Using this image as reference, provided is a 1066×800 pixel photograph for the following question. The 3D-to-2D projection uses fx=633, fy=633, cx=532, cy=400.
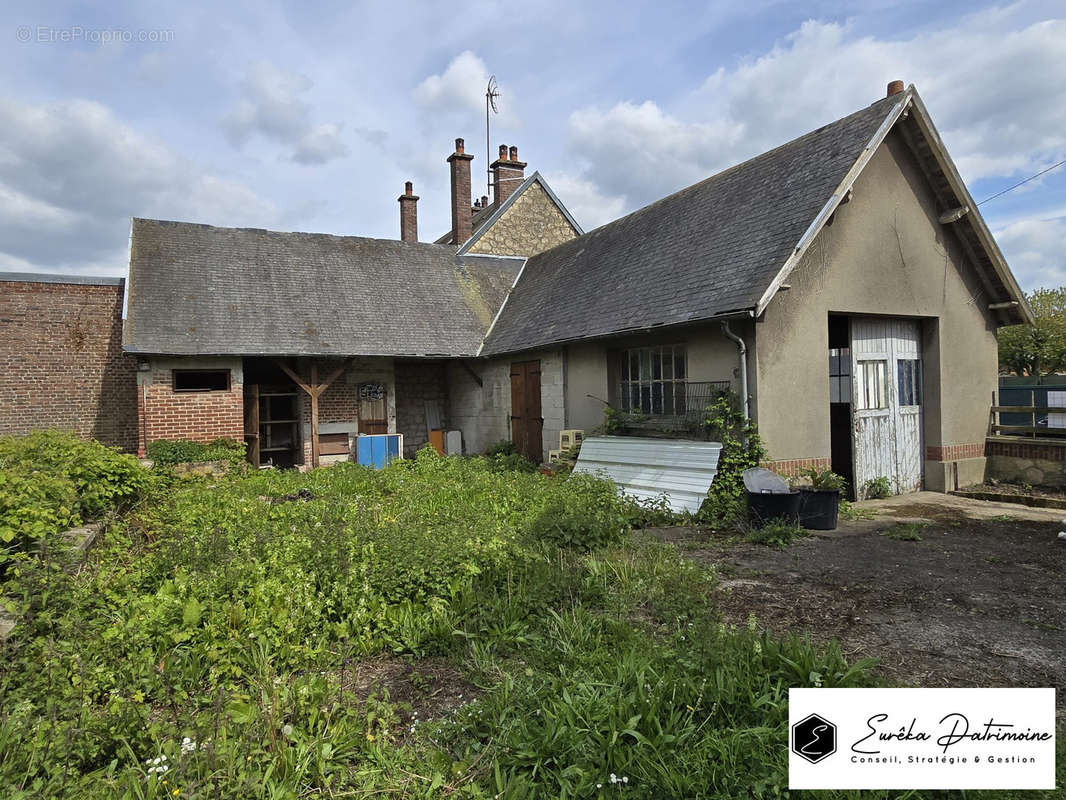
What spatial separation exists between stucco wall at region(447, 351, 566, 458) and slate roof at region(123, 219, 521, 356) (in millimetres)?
1022

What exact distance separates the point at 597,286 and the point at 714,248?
3.01m

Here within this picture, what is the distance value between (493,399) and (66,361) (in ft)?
31.1

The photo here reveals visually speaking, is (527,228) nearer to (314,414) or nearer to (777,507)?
(314,414)

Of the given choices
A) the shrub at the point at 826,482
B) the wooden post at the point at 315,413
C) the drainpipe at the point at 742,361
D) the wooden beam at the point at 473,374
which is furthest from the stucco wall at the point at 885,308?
the wooden post at the point at 315,413

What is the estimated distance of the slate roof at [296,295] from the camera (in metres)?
13.3

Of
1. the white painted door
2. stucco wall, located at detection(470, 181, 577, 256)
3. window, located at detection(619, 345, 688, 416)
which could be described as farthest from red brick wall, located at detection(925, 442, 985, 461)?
stucco wall, located at detection(470, 181, 577, 256)

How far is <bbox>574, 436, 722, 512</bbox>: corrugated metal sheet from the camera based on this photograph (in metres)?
8.73

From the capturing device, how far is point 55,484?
520cm

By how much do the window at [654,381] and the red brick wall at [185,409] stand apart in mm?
8166

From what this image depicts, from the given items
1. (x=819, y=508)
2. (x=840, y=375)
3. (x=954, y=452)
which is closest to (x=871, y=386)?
(x=840, y=375)

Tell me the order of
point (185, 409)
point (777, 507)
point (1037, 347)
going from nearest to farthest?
point (777, 507), point (185, 409), point (1037, 347)

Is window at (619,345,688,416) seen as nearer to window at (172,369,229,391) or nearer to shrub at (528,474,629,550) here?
shrub at (528,474,629,550)

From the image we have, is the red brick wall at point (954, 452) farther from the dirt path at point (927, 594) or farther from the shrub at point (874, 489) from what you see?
the dirt path at point (927, 594)

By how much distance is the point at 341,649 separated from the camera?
3959 mm
